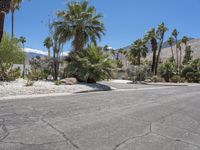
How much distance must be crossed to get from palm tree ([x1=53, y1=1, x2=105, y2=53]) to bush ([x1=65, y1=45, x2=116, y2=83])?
6.66 feet

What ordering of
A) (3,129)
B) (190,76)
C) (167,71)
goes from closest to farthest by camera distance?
(3,129), (190,76), (167,71)

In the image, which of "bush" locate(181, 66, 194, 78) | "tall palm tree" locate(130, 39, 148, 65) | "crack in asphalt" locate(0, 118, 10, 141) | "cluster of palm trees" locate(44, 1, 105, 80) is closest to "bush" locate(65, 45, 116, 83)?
"cluster of palm trees" locate(44, 1, 105, 80)

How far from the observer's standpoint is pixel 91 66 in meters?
22.8

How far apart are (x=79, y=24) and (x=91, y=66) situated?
5.12m

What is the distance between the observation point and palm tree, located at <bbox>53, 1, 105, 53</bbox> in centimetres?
2581

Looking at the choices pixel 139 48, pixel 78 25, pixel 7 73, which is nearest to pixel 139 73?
pixel 139 48

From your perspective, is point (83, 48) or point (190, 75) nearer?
point (83, 48)

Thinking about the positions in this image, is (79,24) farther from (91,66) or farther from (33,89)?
(33,89)

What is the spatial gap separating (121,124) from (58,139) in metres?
2.49

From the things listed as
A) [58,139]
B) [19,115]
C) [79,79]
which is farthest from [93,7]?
[58,139]

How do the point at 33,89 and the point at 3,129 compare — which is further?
the point at 33,89

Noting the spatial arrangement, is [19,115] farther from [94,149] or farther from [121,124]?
[94,149]

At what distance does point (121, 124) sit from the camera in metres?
7.71

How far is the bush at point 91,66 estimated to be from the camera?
902 inches
